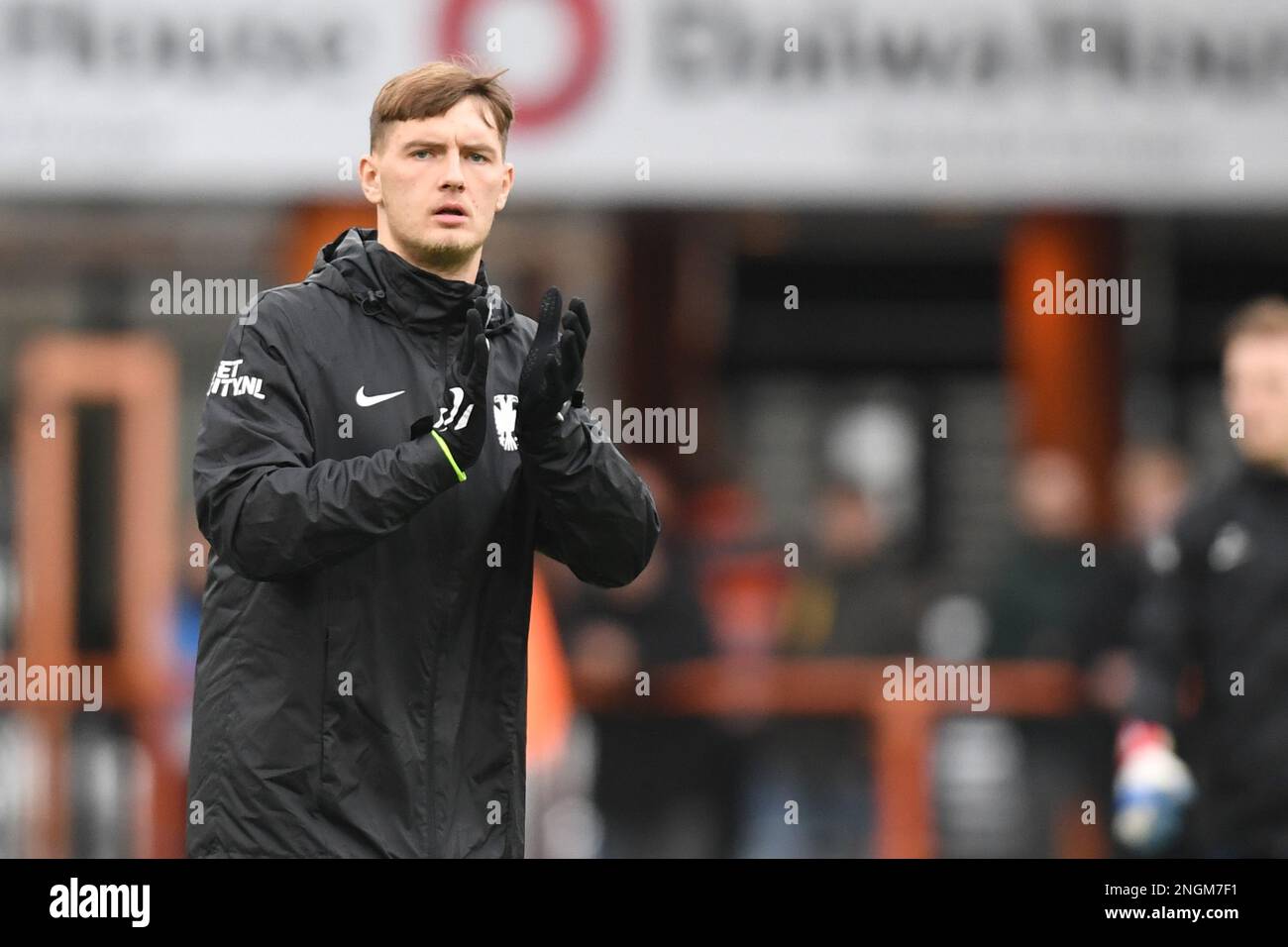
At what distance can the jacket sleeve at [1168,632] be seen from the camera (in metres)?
5.87

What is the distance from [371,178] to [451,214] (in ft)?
0.64

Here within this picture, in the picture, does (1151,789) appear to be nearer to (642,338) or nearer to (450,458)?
(450,458)

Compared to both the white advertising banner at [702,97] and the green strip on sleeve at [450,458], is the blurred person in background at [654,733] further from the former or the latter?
the green strip on sleeve at [450,458]

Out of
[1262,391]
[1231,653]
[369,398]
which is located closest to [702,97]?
[1262,391]

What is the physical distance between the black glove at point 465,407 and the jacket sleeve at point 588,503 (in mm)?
130

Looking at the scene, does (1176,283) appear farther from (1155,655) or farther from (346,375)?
(346,375)

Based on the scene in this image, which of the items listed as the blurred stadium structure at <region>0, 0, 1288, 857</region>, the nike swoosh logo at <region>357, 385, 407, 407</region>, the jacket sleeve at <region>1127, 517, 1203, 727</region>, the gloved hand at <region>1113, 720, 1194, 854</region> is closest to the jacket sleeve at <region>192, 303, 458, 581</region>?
the nike swoosh logo at <region>357, 385, 407, 407</region>

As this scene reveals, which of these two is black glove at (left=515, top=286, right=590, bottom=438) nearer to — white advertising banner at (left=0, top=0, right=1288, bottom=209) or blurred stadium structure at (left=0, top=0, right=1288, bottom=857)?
blurred stadium structure at (left=0, top=0, right=1288, bottom=857)

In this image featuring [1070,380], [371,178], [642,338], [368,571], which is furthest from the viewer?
[642,338]

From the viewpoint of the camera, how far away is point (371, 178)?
4004 millimetres

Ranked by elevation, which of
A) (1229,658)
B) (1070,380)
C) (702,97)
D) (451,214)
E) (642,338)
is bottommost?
(1229,658)

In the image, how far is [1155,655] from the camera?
233 inches

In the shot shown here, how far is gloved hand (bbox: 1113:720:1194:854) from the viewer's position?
5.64 meters

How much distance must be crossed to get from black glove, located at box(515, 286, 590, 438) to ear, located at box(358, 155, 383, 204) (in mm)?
388
